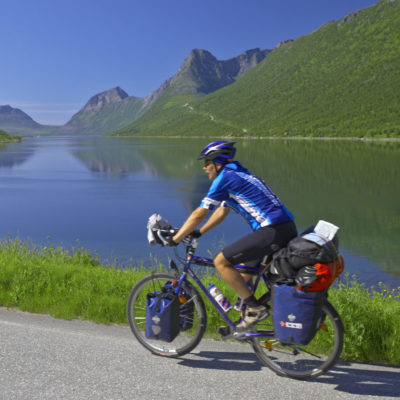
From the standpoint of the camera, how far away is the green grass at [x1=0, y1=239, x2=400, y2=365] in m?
5.20

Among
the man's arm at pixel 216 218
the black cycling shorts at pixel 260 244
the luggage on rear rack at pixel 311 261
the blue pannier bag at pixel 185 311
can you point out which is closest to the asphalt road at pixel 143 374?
the blue pannier bag at pixel 185 311

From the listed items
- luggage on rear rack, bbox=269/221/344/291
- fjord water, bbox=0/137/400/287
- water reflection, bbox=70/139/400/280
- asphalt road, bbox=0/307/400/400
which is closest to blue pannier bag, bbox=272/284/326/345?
luggage on rear rack, bbox=269/221/344/291

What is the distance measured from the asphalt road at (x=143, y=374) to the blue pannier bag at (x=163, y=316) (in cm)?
28

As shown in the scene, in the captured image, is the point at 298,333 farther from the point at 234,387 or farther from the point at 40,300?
the point at 40,300

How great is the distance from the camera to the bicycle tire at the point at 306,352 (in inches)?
179

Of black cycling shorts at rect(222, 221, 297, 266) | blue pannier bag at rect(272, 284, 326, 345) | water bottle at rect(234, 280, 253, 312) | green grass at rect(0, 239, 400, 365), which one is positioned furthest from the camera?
green grass at rect(0, 239, 400, 365)

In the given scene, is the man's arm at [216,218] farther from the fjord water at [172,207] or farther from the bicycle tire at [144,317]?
the fjord water at [172,207]

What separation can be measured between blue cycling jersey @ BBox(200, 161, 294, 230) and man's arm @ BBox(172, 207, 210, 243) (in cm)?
7

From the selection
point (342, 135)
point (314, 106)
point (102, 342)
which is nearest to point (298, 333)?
point (102, 342)

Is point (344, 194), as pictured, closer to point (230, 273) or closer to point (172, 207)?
point (172, 207)

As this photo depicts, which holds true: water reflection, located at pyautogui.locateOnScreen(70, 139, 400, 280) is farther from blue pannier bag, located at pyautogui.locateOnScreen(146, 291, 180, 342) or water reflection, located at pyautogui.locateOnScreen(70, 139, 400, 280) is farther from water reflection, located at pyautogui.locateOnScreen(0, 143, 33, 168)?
water reflection, located at pyautogui.locateOnScreen(0, 143, 33, 168)

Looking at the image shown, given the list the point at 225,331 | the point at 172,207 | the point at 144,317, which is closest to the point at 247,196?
the point at 225,331

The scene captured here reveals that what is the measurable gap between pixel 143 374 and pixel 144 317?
108 cm

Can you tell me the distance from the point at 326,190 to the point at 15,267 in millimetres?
29166
